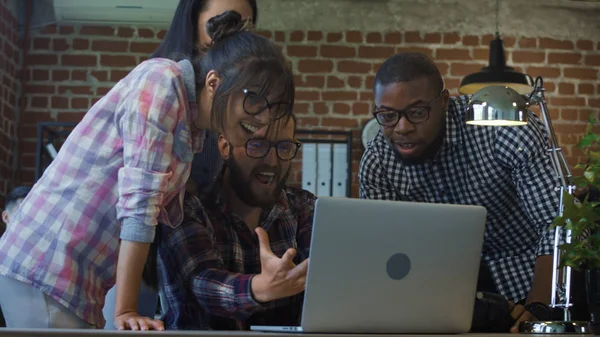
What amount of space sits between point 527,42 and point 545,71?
0.19 meters

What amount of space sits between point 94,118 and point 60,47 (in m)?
3.22

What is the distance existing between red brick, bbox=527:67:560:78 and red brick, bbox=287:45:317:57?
120 centimetres

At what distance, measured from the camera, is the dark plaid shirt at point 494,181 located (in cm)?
237

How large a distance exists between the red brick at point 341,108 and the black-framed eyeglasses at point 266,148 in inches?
115

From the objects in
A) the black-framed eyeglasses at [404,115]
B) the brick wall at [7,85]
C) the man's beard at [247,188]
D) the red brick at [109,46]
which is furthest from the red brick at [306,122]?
the man's beard at [247,188]

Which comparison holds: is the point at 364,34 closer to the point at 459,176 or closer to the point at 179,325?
the point at 459,176

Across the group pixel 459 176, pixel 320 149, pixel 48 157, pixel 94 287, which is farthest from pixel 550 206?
pixel 48 157

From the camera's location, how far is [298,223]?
2.08m

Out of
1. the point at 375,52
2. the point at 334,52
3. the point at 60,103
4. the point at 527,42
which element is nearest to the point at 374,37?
the point at 375,52

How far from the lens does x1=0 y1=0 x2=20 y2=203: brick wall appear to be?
A: 4.45 metres

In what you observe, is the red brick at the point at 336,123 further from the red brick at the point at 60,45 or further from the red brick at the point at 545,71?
the red brick at the point at 60,45

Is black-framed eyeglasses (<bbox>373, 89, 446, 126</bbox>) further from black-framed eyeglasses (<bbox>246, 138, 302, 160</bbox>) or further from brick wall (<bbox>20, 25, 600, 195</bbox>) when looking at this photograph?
brick wall (<bbox>20, 25, 600, 195</bbox>)

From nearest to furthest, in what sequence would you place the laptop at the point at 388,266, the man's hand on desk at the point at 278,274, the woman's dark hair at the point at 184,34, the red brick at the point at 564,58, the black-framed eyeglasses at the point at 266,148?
1. the laptop at the point at 388,266
2. the man's hand on desk at the point at 278,274
3. the black-framed eyeglasses at the point at 266,148
4. the woman's dark hair at the point at 184,34
5. the red brick at the point at 564,58

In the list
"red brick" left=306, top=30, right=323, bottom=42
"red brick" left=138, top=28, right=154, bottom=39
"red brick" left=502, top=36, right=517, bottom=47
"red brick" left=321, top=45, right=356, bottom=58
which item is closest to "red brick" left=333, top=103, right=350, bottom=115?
"red brick" left=321, top=45, right=356, bottom=58
